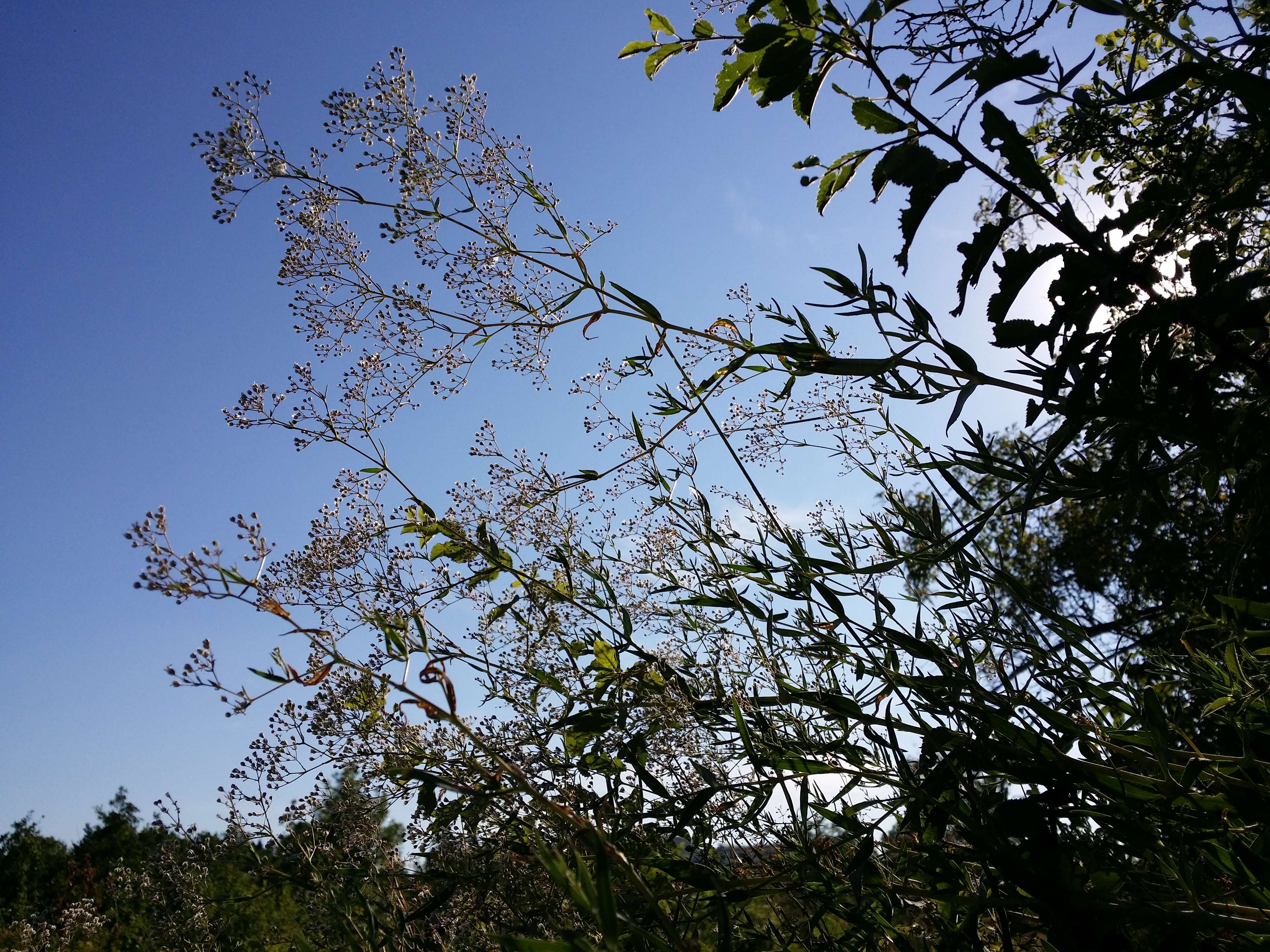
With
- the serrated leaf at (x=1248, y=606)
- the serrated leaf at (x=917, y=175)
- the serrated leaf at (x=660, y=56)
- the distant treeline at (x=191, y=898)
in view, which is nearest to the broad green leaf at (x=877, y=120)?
the serrated leaf at (x=917, y=175)

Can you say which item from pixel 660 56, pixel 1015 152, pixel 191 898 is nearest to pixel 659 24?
pixel 660 56

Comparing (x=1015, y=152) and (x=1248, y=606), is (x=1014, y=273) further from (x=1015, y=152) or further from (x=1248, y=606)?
(x=1248, y=606)

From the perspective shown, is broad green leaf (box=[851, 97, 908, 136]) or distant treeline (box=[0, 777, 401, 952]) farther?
distant treeline (box=[0, 777, 401, 952])

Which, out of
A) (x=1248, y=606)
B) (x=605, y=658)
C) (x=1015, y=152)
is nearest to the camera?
(x=1015, y=152)

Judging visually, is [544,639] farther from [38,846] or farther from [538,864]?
[38,846]

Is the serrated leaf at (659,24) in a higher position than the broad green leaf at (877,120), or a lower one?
higher

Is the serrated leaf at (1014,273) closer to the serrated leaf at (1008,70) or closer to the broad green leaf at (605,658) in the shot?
the serrated leaf at (1008,70)

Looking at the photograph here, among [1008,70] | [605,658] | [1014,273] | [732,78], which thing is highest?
[732,78]

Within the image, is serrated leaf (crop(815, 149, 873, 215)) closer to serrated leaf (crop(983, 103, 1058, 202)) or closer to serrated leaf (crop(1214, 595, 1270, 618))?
serrated leaf (crop(983, 103, 1058, 202))

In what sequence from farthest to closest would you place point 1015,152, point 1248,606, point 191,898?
point 191,898
point 1248,606
point 1015,152

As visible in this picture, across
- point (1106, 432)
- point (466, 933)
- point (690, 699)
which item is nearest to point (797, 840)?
point (690, 699)

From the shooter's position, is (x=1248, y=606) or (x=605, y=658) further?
(x=605, y=658)

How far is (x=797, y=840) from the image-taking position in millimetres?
1267

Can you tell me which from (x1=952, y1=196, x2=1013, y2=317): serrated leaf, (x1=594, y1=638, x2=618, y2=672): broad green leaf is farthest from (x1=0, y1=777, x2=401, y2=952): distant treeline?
(x1=952, y1=196, x2=1013, y2=317): serrated leaf
